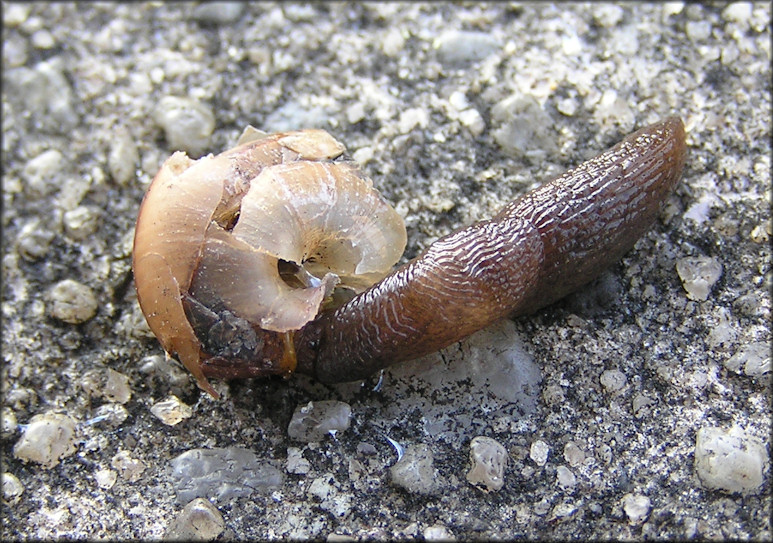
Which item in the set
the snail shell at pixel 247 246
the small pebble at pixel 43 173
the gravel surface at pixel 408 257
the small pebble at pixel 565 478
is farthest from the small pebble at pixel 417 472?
the small pebble at pixel 43 173

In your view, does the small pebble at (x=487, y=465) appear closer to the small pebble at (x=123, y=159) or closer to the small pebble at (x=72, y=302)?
the small pebble at (x=72, y=302)

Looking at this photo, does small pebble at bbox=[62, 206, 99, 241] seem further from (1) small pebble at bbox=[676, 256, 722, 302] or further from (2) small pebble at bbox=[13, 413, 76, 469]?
(1) small pebble at bbox=[676, 256, 722, 302]

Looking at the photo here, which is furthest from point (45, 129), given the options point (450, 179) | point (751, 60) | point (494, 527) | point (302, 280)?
point (751, 60)

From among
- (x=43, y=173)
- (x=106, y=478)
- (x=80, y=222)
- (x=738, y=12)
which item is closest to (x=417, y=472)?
(x=106, y=478)

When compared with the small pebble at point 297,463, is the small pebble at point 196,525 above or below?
below

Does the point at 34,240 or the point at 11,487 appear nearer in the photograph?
the point at 11,487

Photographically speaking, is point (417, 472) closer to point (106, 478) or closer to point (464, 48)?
point (106, 478)
